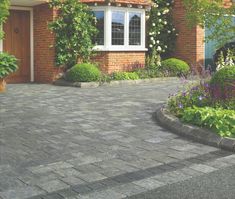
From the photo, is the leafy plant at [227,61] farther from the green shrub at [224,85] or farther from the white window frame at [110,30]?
the white window frame at [110,30]

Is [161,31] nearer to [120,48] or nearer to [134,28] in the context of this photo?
[134,28]

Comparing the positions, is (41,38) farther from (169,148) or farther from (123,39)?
(169,148)

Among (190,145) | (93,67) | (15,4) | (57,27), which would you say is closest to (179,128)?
(190,145)

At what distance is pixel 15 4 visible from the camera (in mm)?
15766

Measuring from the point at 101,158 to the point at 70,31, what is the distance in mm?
10421

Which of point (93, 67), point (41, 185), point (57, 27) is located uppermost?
point (57, 27)

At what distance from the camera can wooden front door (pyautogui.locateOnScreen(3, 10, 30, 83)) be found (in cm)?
1589

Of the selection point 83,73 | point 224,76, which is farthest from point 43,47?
point 224,76

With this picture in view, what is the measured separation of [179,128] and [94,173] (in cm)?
255

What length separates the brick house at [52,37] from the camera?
15.9 meters

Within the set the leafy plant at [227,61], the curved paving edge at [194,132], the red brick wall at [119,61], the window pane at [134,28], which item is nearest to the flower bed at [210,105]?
the curved paving edge at [194,132]

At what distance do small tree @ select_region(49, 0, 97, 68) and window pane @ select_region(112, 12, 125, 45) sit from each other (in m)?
1.18

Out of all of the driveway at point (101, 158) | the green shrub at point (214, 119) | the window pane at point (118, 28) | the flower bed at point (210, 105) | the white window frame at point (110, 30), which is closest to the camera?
the driveway at point (101, 158)

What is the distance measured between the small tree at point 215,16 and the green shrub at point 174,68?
7.57 metres
